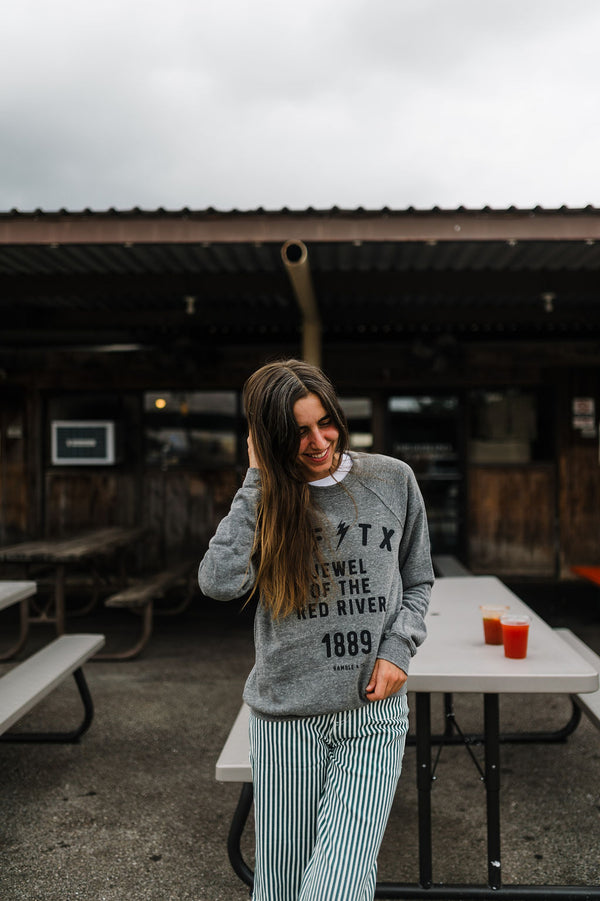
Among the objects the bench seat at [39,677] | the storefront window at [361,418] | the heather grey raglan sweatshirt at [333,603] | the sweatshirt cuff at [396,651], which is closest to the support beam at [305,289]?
the storefront window at [361,418]

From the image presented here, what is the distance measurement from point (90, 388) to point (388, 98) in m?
22.3

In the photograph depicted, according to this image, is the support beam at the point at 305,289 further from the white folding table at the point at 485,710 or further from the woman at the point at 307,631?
the woman at the point at 307,631

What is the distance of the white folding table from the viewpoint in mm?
2082

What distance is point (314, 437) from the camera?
1514 millimetres

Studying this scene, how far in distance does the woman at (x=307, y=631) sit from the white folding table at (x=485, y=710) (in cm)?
61

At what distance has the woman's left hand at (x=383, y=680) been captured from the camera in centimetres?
150

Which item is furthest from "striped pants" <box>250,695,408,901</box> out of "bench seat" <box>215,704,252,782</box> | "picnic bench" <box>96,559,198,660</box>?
"picnic bench" <box>96,559,198,660</box>

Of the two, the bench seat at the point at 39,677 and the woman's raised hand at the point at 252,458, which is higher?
the woman's raised hand at the point at 252,458

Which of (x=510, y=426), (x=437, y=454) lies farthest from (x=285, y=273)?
(x=510, y=426)

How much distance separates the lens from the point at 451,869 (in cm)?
248

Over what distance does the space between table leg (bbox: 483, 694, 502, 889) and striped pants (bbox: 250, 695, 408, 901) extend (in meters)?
0.88

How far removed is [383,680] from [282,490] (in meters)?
0.46

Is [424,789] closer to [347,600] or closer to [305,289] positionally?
[347,600]

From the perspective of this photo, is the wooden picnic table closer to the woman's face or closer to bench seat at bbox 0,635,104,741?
bench seat at bbox 0,635,104,741
